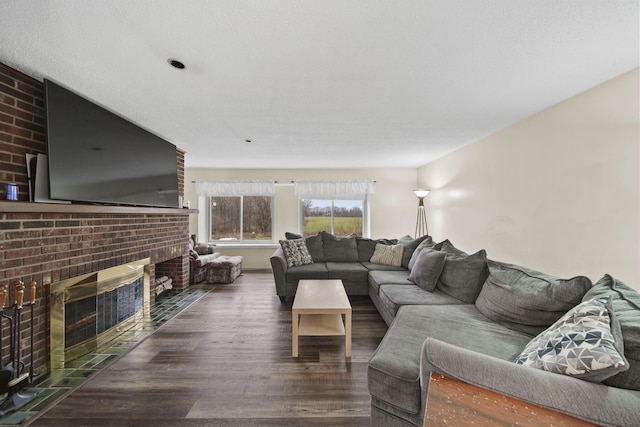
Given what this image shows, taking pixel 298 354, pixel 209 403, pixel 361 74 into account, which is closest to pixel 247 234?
pixel 298 354

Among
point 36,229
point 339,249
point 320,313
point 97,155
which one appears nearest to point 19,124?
point 97,155

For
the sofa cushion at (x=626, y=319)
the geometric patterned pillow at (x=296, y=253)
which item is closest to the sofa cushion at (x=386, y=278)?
the geometric patterned pillow at (x=296, y=253)

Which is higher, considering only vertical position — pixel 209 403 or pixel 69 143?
pixel 69 143

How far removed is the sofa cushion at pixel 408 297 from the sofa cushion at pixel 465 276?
78 mm

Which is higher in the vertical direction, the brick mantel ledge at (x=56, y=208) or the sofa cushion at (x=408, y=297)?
the brick mantel ledge at (x=56, y=208)

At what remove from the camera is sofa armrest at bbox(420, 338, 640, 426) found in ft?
2.83

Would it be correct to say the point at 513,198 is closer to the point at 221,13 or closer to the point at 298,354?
the point at 298,354

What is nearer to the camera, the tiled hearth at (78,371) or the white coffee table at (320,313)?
the tiled hearth at (78,371)

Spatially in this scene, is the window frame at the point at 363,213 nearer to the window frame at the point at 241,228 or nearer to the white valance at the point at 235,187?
the window frame at the point at 241,228

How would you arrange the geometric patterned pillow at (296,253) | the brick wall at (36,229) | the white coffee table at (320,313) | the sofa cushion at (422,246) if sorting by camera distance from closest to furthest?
1. the brick wall at (36,229)
2. the white coffee table at (320,313)
3. the sofa cushion at (422,246)
4. the geometric patterned pillow at (296,253)

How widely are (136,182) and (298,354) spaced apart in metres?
2.49

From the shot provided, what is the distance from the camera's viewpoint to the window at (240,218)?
5.68m

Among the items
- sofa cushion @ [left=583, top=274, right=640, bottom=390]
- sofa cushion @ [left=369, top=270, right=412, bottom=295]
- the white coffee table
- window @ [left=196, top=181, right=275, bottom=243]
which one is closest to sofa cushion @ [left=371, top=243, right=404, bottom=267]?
sofa cushion @ [left=369, top=270, right=412, bottom=295]

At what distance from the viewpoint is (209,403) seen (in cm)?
164
